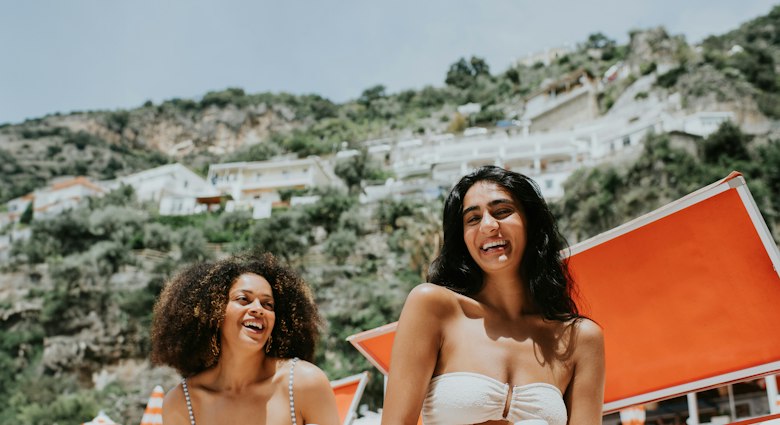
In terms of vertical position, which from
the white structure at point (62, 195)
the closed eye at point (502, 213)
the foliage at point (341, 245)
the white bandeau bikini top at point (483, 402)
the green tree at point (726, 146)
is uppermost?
the white structure at point (62, 195)

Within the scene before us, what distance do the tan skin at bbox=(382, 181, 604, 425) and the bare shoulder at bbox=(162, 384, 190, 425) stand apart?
3.31 feet

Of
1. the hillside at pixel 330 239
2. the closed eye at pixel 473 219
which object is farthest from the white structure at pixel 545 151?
the closed eye at pixel 473 219

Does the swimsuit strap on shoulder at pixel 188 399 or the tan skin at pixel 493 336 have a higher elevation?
the tan skin at pixel 493 336

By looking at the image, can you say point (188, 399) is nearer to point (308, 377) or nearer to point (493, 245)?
point (308, 377)

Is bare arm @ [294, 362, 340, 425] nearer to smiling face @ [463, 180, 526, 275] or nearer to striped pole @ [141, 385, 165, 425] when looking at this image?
smiling face @ [463, 180, 526, 275]

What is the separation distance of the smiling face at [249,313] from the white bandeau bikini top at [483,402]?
0.92m

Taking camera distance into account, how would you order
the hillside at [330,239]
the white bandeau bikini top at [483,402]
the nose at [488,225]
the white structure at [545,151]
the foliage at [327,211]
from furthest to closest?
the foliage at [327,211] → the white structure at [545,151] → the hillside at [330,239] → the nose at [488,225] → the white bandeau bikini top at [483,402]

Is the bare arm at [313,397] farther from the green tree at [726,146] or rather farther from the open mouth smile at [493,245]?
the green tree at [726,146]

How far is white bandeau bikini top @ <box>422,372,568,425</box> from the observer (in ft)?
6.20

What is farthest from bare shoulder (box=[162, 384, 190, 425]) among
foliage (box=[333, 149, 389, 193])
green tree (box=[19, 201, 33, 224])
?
green tree (box=[19, 201, 33, 224])

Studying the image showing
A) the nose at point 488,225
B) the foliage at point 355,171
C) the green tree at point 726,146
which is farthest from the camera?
the foliage at point 355,171

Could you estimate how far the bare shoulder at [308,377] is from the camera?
2537 millimetres

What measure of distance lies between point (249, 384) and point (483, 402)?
3.76 feet

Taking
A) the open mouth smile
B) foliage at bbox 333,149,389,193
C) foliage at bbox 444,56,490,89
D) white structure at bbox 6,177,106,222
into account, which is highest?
foliage at bbox 444,56,490,89
